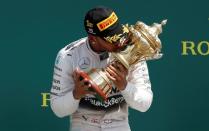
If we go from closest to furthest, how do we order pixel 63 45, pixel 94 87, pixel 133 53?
pixel 94 87, pixel 133 53, pixel 63 45

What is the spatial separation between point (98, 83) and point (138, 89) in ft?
1.00

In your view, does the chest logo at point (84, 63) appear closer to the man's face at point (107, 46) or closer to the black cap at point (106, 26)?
the man's face at point (107, 46)

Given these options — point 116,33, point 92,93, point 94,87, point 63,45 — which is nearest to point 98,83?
point 94,87

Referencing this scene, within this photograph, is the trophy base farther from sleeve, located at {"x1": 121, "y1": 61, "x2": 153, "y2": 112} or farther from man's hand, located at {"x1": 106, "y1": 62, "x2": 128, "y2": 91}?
sleeve, located at {"x1": 121, "y1": 61, "x2": 153, "y2": 112}

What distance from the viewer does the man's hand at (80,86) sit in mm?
3111

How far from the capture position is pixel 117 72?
10.2 feet

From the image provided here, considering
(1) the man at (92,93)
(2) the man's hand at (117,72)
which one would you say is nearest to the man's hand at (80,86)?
(1) the man at (92,93)

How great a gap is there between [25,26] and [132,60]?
3.05 feet

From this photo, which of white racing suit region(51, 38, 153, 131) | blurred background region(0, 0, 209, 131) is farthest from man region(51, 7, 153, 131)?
blurred background region(0, 0, 209, 131)

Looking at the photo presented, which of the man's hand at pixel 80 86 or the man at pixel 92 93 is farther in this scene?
the man at pixel 92 93

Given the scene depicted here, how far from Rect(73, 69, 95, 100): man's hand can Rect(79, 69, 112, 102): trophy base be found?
0.01 m

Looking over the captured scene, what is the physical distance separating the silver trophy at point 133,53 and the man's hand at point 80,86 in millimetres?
19

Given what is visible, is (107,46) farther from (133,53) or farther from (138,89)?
(138,89)

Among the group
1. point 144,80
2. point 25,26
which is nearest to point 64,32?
point 25,26
